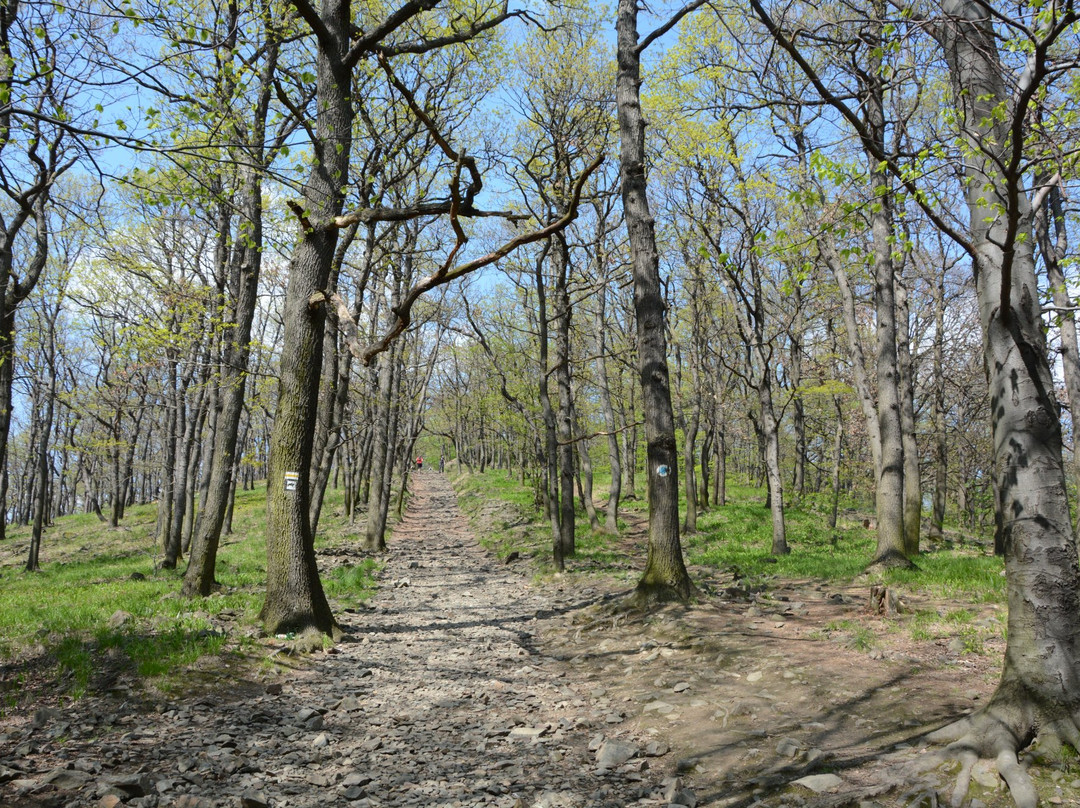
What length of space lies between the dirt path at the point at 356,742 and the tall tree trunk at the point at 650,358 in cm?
200

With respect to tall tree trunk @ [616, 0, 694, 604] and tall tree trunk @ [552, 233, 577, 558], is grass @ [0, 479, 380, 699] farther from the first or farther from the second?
tall tree trunk @ [616, 0, 694, 604]

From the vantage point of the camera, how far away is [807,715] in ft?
15.2

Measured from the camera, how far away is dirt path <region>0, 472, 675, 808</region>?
3.85 m

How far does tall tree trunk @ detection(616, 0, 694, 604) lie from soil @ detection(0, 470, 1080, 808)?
65cm

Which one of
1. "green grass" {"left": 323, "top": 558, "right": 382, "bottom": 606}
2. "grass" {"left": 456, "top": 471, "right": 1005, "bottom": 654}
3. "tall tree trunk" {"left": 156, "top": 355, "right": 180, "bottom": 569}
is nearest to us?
"grass" {"left": 456, "top": 471, "right": 1005, "bottom": 654}

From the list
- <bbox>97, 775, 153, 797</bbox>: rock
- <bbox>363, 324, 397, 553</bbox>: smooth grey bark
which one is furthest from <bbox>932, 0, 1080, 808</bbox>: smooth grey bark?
<bbox>363, 324, 397, 553</bbox>: smooth grey bark

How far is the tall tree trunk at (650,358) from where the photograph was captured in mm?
8148

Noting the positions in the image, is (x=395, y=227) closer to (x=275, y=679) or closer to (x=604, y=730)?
(x=275, y=679)

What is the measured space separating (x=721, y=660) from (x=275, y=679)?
4.53 metres

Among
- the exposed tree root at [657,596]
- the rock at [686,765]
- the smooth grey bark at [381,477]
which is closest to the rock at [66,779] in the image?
the rock at [686,765]

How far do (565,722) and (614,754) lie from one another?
2.88ft

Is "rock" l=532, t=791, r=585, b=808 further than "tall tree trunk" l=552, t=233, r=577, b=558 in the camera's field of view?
No

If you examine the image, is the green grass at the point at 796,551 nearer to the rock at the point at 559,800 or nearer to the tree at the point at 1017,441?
the tree at the point at 1017,441

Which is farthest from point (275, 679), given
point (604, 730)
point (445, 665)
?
point (604, 730)
